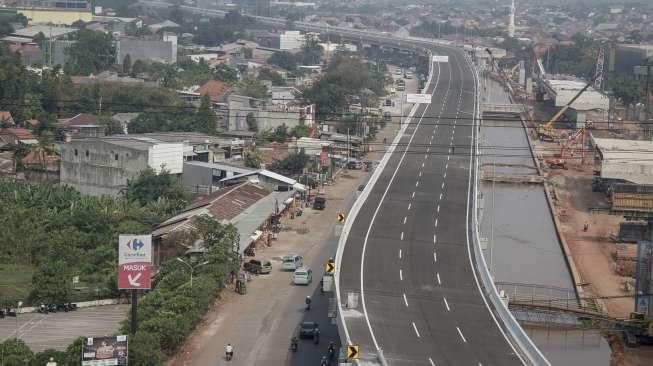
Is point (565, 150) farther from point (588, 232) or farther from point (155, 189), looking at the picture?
point (155, 189)

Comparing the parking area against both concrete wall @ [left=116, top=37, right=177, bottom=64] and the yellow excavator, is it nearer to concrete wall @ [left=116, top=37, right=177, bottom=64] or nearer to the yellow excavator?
the yellow excavator

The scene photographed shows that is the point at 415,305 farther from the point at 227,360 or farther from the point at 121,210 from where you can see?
the point at 121,210

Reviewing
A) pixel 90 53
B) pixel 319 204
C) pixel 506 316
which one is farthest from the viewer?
pixel 90 53

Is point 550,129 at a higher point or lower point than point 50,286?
lower

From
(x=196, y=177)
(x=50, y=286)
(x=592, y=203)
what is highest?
(x=196, y=177)

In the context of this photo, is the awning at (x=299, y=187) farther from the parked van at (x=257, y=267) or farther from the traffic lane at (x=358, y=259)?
the parked van at (x=257, y=267)

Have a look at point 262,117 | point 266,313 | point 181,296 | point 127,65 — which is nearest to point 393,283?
point 266,313

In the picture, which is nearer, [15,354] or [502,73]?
[15,354]
